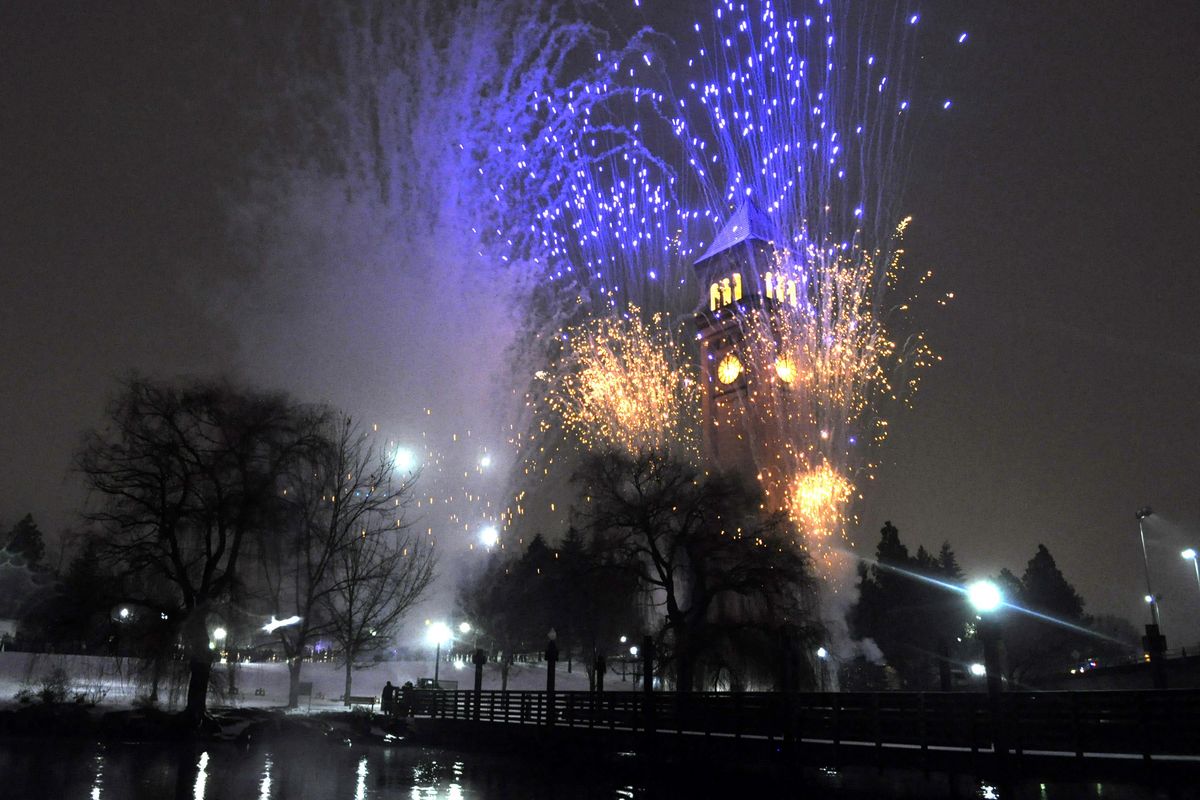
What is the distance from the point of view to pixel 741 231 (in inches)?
3297

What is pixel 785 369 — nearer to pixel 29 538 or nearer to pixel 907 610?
pixel 907 610

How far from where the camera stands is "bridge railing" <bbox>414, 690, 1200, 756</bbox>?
57.8ft

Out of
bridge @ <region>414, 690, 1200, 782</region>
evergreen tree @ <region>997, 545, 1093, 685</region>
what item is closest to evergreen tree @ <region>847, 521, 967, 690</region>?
evergreen tree @ <region>997, 545, 1093, 685</region>

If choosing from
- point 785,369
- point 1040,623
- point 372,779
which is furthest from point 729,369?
point 372,779

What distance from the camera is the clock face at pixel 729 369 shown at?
82.7 metres

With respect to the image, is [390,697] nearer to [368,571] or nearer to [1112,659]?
[368,571]

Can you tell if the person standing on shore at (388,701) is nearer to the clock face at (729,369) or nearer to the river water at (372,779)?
the river water at (372,779)

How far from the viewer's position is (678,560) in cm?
4300

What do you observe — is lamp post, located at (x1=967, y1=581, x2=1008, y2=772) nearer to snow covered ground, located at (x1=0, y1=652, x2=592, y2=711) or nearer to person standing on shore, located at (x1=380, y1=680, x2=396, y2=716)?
snow covered ground, located at (x1=0, y1=652, x2=592, y2=711)

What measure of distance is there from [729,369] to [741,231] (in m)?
13.5

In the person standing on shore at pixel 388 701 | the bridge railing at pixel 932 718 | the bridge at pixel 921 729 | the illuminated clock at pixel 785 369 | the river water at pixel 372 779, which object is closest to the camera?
the bridge at pixel 921 729

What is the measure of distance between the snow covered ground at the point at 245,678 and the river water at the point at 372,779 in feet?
15.5

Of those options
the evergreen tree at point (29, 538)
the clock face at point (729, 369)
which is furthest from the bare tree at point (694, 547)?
the evergreen tree at point (29, 538)

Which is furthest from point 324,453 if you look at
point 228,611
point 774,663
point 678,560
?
point 774,663
